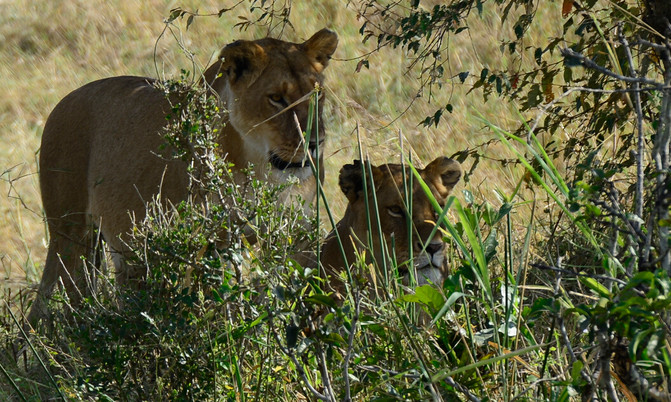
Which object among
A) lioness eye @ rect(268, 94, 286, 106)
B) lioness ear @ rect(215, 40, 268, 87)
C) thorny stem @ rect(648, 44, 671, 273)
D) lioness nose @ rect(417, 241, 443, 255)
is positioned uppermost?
lioness ear @ rect(215, 40, 268, 87)

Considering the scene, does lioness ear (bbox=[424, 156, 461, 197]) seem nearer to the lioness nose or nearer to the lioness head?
the lioness nose

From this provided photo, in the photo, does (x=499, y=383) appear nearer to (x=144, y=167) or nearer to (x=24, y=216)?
(x=144, y=167)

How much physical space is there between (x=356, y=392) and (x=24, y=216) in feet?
20.7

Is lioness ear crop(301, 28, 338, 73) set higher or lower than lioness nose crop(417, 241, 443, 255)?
higher

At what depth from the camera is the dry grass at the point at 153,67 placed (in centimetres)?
906

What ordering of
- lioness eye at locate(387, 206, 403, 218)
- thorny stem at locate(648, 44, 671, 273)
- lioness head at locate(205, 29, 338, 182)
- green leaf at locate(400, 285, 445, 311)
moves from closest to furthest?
thorny stem at locate(648, 44, 671, 273) → green leaf at locate(400, 285, 445, 311) → lioness eye at locate(387, 206, 403, 218) → lioness head at locate(205, 29, 338, 182)

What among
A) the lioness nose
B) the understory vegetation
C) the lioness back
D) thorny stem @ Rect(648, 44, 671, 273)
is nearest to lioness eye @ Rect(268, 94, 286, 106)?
the lioness back

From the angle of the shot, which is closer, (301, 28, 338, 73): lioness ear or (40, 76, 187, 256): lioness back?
(40, 76, 187, 256): lioness back

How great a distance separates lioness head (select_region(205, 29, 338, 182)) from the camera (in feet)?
17.0

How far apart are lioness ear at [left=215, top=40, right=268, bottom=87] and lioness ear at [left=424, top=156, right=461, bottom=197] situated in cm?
108

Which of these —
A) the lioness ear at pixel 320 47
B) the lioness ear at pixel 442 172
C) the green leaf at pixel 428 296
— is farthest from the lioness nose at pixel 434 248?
the green leaf at pixel 428 296

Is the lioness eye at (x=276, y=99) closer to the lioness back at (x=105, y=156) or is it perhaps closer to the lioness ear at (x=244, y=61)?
the lioness ear at (x=244, y=61)

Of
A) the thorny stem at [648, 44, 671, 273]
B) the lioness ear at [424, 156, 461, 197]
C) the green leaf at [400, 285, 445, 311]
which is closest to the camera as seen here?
the thorny stem at [648, 44, 671, 273]

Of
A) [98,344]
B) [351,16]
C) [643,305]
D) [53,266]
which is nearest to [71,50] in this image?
[351,16]
